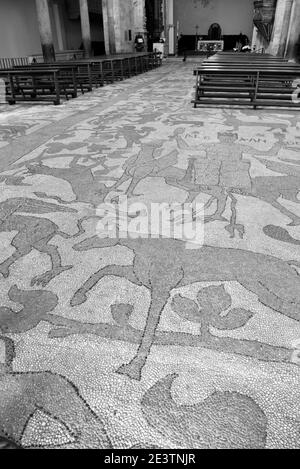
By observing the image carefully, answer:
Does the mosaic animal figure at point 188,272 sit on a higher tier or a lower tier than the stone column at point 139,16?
lower

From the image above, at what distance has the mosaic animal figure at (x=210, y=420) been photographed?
3.24 feet

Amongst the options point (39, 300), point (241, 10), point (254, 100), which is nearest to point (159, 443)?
point (39, 300)

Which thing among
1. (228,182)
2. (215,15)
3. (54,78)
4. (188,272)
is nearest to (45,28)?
(54,78)

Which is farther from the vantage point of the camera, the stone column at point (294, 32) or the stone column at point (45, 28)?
the stone column at point (45, 28)

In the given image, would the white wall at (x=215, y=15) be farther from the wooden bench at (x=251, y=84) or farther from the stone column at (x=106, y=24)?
the wooden bench at (x=251, y=84)

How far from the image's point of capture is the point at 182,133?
13.9ft

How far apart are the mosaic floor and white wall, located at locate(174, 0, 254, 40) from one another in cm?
2718

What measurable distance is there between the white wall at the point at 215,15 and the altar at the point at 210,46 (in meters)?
2.56

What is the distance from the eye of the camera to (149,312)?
1450mm

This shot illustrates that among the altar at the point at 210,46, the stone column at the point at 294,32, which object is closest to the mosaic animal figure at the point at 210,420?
the stone column at the point at 294,32

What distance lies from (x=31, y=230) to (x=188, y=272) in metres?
1.03

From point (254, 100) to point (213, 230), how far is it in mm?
4506

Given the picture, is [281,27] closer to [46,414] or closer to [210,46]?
[210,46]

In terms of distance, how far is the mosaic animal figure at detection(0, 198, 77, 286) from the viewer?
5.71ft
